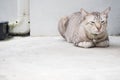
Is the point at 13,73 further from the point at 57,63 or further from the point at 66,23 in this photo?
the point at 66,23

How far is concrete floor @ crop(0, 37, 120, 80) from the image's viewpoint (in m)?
1.78

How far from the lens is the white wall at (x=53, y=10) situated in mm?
3139

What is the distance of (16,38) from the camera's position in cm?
304

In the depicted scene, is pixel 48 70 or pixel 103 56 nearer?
pixel 48 70

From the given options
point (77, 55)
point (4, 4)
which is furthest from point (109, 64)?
point (4, 4)

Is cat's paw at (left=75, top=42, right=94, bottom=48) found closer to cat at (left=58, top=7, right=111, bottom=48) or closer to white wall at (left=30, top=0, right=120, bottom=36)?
cat at (left=58, top=7, right=111, bottom=48)

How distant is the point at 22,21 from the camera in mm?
3180

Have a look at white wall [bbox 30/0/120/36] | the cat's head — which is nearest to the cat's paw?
the cat's head

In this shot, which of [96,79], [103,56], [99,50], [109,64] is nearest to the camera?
[96,79]

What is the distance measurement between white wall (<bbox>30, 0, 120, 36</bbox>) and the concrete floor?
397 millimetres

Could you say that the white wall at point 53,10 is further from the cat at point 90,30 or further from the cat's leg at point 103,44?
the cat's leg at point 103,44

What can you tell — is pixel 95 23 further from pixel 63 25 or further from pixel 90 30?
pixel 63 25

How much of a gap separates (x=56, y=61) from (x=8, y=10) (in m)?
1.37

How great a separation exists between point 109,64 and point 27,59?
625 millimetres
